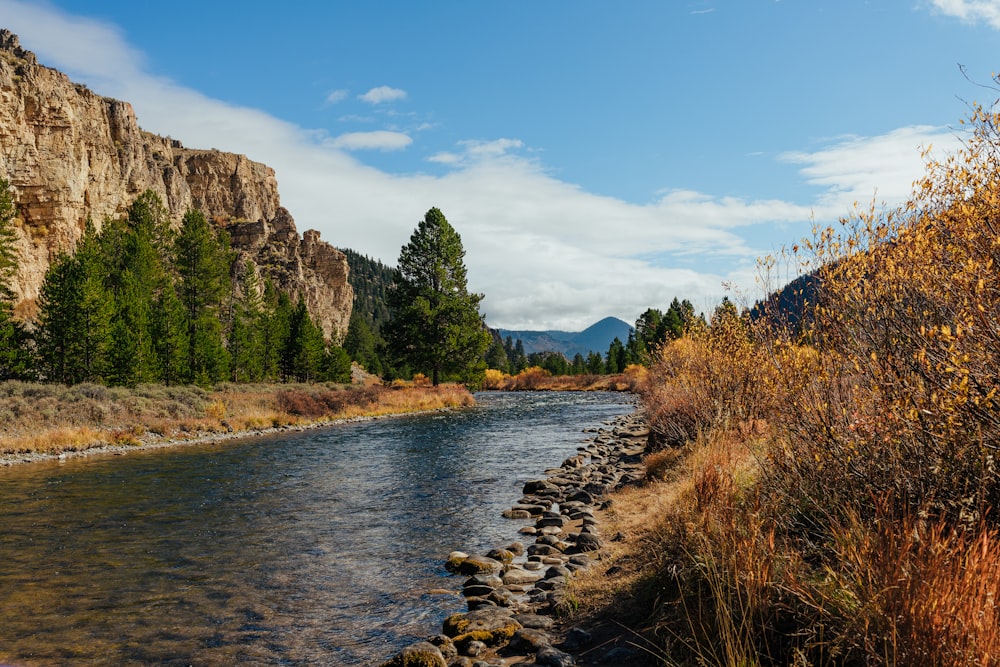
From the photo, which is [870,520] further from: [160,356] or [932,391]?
[160,356]

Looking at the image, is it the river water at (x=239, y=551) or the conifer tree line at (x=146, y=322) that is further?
the conifer tree line at (x=146, y=322)

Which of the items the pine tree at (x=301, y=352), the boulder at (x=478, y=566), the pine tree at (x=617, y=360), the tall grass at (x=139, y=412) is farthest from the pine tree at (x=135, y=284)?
the pine tree at (x=617, y=360)

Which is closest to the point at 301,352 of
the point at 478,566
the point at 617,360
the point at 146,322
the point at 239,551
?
the point at 146,322

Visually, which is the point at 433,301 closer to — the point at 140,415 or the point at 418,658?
the point at 140,415

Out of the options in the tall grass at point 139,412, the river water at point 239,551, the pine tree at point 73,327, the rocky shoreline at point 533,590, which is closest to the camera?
the rocky shoreline at point 533,590

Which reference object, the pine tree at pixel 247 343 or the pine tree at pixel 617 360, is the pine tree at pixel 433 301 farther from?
the pine tree at pixel 617 360

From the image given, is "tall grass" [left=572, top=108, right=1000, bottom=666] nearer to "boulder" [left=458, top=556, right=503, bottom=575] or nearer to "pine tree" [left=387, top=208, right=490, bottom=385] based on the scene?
"boulder" [left=458, top=556, right=503, bottom=575]

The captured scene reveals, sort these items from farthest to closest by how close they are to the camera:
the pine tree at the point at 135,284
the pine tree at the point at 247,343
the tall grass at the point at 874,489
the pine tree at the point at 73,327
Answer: the pine tree at the point at 247,343
the pine tree at the point at 135,284
the pine tree at the point at 73,327
the tall grass at the point at 874,489

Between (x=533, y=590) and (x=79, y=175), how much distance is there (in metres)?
65.8

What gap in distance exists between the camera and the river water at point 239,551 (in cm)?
704

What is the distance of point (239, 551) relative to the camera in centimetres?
1053

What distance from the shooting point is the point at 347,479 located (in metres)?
17.2

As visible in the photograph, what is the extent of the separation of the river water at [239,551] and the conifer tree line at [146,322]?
1658cm

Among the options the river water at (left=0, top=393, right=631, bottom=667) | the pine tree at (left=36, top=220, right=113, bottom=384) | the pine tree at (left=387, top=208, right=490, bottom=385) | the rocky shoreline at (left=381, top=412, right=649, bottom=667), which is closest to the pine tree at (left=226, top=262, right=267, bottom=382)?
the pine tree at (left=387, top=208, right=490, bottom=385)
